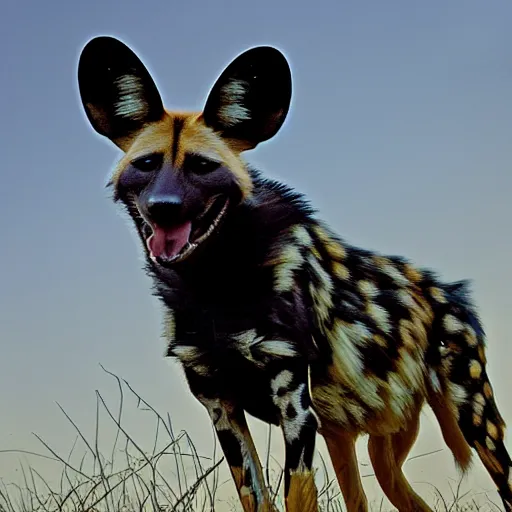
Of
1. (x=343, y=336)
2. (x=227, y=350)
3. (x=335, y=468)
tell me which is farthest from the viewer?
(x=335, y=468)

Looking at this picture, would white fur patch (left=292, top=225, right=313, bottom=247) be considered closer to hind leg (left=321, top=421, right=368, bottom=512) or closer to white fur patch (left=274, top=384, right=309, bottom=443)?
white fur patch (left=274, top=384, right=309, bottom=443)

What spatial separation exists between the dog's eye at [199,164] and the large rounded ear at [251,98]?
18 centimetres

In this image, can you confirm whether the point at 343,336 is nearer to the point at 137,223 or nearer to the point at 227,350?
the point at 227,350

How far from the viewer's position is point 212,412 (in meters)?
4.54

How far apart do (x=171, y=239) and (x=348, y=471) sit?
59.9 inches

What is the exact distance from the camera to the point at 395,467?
5309mm

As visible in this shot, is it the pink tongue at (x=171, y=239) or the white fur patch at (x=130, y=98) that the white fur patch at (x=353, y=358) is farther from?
the white fur patch at (x=130, y=98)

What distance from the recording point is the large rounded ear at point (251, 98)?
15.1 feet

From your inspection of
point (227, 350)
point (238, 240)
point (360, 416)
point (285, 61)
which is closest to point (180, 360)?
point (227, 350)

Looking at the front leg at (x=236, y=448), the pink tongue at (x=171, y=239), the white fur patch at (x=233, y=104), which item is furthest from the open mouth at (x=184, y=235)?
the front leg at (x=236, y=448)

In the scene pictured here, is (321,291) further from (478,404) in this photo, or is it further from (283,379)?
(478,404)

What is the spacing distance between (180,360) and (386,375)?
0.95m

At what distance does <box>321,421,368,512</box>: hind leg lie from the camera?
5172 millimetres

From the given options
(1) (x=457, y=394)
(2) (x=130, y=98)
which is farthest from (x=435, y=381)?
(2) (x=130, y=98)
